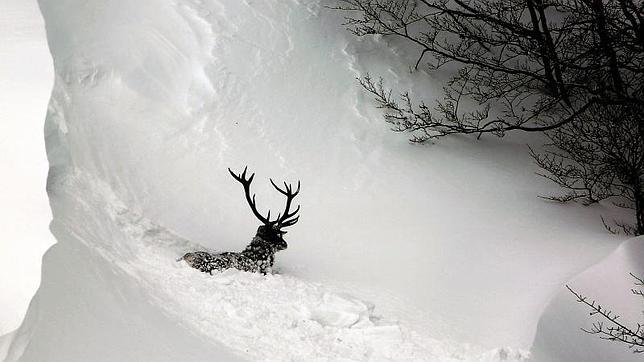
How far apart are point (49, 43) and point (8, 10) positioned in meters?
0.70

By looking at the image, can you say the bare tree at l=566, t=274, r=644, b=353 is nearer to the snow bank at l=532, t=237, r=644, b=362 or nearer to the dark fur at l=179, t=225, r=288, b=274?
the snow bank at l=532, t=237, r=644, b=362

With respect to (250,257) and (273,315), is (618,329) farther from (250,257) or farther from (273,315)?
(250,257)

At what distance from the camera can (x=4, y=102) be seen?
251 inches

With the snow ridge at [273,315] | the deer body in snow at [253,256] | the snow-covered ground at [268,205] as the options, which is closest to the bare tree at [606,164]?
the snow-covered ground at [268,205]

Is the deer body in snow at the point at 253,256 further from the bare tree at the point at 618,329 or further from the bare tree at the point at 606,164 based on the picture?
the bare tree at the point at 606,164

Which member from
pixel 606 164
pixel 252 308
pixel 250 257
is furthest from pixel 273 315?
pixel 606 164

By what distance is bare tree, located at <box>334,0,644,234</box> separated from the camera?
325 inches

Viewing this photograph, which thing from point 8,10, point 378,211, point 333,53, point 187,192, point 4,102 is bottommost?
point 4,102

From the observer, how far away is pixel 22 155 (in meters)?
5.88

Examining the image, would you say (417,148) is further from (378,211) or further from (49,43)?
(49,43)

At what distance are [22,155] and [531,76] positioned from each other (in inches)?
258

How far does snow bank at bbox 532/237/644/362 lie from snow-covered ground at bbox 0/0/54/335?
371cm

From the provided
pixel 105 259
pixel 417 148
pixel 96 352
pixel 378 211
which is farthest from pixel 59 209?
pixel 417 148

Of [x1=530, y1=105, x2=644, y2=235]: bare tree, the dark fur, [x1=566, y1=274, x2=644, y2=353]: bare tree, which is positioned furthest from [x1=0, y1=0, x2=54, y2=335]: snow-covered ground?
[x1=530, y1=105, x2=644, y2=235]: bare tree
